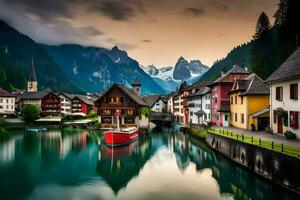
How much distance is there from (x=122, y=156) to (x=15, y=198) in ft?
79.7

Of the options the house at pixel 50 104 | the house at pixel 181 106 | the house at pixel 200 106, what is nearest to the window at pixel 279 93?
the house at pixel 200 106

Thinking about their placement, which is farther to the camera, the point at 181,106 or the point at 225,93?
the point at 181,106

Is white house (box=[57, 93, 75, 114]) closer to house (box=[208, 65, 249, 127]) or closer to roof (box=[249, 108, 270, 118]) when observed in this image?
house (box=[208, 65, 249, 127])

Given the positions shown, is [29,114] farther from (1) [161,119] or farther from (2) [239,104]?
(2) [239,104]

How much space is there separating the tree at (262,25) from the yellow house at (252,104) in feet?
140

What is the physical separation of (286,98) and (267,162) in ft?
41.6

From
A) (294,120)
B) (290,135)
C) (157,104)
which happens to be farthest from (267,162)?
(157,104)

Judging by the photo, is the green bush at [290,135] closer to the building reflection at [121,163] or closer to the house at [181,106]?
the building reflection at [121,163]

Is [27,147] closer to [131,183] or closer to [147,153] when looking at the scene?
[147,153]

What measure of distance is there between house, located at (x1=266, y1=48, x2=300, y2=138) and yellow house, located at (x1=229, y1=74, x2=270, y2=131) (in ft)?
24.2

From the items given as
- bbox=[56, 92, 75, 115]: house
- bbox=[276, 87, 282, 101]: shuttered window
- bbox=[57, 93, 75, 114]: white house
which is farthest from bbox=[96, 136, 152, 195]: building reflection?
bbox=[57, 93, 75, 114]: white house

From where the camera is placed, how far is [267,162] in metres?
30.1

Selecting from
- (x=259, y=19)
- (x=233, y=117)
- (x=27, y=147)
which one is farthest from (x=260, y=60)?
(x=27, y=147)

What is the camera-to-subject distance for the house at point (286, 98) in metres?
37.2
